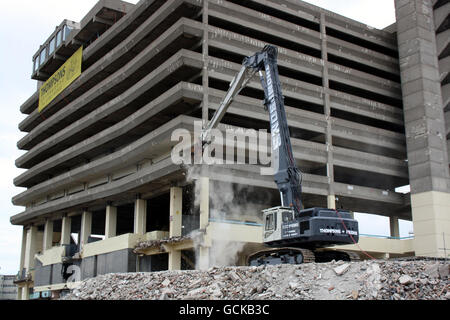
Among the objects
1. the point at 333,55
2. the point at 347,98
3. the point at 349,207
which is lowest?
the point at 349,207

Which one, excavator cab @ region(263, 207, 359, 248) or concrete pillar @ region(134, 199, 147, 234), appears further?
concrete pillar @ region(134, 199, 147, 234)

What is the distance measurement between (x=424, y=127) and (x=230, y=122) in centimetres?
2115

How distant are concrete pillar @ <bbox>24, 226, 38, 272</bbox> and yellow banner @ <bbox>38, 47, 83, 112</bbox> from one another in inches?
753

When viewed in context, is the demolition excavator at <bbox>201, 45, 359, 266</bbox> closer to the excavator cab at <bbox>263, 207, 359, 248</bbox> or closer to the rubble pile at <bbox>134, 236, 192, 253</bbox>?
the excavator cab at <bbox>263, 207, 359, 248</bbox>

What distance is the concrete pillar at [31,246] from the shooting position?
73.8 meters

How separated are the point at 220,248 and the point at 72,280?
23.4 meters

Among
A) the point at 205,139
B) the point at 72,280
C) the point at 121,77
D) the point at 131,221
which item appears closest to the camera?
the point at 205,139

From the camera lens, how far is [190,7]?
45750 millimetres

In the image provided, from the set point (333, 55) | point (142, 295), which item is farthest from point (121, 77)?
point (142, 295)

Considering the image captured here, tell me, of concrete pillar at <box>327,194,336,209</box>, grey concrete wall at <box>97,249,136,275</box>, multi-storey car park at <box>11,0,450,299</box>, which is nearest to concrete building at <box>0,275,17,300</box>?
multi-storey car park at <box>11,0,450,299</box>

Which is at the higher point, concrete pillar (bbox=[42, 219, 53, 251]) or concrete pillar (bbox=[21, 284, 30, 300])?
concrete pillar (bbox=[42, 219, 53, 251])

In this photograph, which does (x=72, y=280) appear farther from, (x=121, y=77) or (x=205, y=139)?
(x=205, y=139)

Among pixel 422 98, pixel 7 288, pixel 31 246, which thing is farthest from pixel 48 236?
pixel 422 98

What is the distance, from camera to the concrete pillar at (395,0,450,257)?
5038 centimetres
